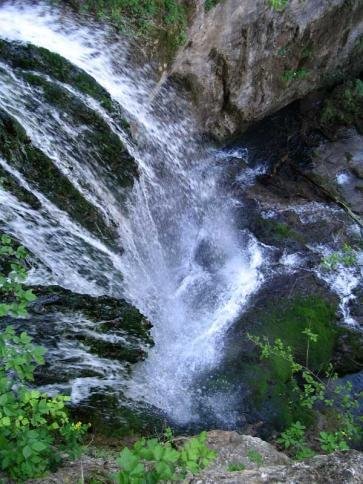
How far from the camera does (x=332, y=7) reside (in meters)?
7.65

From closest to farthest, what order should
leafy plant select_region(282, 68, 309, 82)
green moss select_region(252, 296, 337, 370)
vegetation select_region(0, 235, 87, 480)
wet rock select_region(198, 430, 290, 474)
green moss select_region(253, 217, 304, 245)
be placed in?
vegetation select_region(0, 235, 87, 480), wet rock select_region(198, 430, 290, 474), green moss select_region(252, 296, 337, 370), green moss select_region(253, 217, 304, 245), leafy plant select_region(282, 68, 309, 82)

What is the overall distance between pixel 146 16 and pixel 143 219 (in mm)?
2656

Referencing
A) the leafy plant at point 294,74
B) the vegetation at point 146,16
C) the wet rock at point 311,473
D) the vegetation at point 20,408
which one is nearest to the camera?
the wet rock at point 311,473

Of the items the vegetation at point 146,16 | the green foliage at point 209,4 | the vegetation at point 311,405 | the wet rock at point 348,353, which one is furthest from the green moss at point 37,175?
the wet rock at point 348,353

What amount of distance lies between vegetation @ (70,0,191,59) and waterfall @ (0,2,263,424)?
216 millimetres

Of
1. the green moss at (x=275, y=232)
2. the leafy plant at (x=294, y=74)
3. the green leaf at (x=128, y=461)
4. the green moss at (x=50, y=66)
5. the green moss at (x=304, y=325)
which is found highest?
the leafy plant at (x=294, y=74)

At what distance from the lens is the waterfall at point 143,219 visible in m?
4.58

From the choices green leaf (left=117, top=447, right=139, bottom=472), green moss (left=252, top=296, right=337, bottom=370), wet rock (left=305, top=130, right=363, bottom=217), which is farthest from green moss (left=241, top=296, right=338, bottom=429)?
green leaf (left=117, top=447, right=139, bottom=472)

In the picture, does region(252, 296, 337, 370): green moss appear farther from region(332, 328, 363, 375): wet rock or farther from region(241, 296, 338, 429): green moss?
region(332, 328, 363, 375): wet rock

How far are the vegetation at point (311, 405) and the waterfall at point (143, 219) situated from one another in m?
0.75

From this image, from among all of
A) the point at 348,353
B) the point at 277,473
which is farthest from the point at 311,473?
the point at 348,353

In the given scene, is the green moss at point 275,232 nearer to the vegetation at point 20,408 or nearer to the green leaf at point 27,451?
the vegetation at point 20,408

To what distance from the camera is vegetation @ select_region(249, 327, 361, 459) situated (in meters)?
5.02

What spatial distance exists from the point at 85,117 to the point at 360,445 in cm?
496
